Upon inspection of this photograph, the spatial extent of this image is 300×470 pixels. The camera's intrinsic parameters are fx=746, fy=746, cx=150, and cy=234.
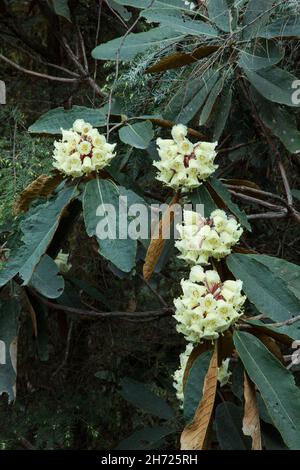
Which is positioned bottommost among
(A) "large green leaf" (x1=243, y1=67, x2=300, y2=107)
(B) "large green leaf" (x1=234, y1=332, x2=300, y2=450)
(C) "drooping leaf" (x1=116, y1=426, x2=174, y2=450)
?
(C) "drooping leaf" (x1=116, y1=426, x2=174, y2=450)

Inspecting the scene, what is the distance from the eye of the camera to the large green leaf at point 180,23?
165cm

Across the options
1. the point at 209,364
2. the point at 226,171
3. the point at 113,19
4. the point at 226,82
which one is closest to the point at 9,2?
the point at 113,19

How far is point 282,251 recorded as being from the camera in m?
2.34

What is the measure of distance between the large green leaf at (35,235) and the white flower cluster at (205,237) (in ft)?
0.82

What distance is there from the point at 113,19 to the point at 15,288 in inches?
42.9

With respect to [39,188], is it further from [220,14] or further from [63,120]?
[220,14]

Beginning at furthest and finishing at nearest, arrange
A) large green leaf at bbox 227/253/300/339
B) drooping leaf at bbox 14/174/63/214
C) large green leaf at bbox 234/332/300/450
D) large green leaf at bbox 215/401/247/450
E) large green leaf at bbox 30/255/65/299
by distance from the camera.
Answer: large green leaf at bbox 215/401/247/450 < large green leaf at bbox 30/255/65/299 < drooping leaf at bbox 14/174/63/214 < large green leaf at bbox 227/253/300/339 < large green leaf at bbox 234/332/300/450

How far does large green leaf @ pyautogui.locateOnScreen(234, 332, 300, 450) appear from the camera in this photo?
3.95 feet

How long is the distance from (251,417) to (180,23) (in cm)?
88

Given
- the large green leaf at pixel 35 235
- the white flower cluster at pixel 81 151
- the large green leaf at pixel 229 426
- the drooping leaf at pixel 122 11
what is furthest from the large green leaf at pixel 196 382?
the drooping leaf at pixel 122 11

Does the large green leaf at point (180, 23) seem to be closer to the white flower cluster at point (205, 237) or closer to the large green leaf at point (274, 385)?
the white flower cluster at point (205, 237)

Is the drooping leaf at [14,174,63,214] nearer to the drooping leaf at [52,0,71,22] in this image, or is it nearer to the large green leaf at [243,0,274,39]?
the large green leaf at [243,0,274,39]

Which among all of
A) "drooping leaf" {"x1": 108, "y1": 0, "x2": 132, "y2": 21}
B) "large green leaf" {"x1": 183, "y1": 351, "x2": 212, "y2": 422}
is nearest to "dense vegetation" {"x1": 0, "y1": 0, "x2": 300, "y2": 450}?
"large green leaf" {"x1": 183, "y1": 351, "x2": 212, "y2": 422}

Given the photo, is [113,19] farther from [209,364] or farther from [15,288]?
[209,364]
